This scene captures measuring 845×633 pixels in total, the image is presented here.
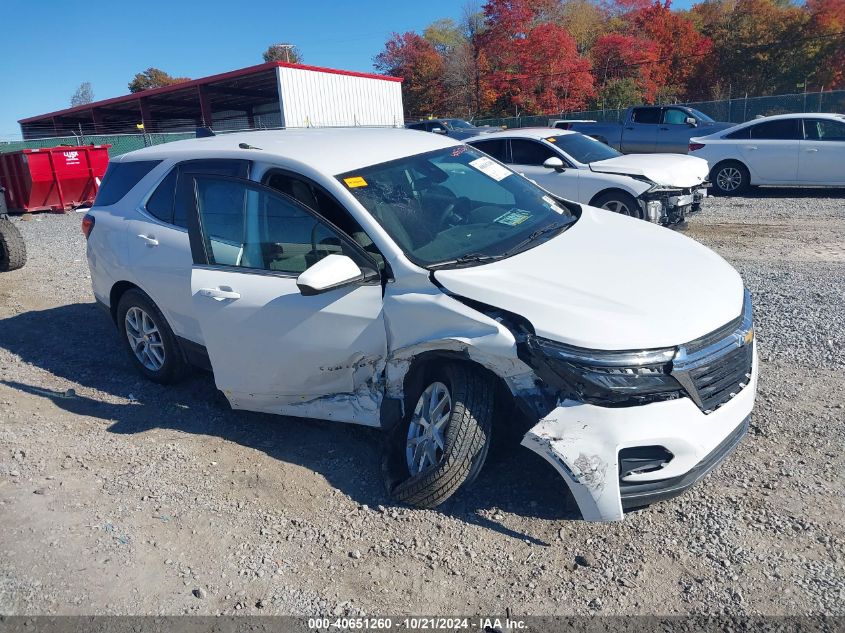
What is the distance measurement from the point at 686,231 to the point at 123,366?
8021 millimetres

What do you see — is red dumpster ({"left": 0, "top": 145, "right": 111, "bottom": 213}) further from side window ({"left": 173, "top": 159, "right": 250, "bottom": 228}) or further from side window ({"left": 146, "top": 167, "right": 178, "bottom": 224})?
side window ({"left": 173, "top": 159, "right": 250, "bottom": 228})

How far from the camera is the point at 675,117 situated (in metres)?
19.2

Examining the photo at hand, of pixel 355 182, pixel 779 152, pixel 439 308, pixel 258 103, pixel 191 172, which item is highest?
pixel 258 103

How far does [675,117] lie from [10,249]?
16.9 m

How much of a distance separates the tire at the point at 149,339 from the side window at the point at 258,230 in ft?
3.37

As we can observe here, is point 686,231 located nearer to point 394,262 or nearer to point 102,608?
point 394,262

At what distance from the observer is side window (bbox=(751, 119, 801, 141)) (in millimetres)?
12672

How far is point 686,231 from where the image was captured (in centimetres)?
1012

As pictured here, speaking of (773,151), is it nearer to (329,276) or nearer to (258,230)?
(258,230)

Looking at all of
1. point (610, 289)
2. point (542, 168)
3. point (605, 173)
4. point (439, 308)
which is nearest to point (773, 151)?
point (605, 173)

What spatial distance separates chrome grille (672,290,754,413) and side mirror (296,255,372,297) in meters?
1.61

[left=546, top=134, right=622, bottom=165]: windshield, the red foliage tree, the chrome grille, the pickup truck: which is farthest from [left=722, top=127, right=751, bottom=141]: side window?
the red foliage tree

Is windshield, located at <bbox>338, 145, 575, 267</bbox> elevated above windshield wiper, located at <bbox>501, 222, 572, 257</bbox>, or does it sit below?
above

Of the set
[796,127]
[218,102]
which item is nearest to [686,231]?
[796,127]
